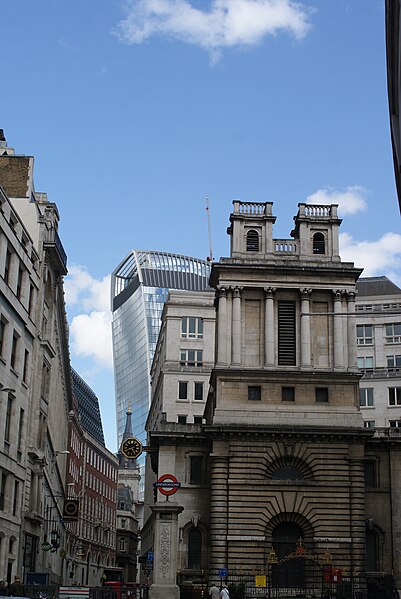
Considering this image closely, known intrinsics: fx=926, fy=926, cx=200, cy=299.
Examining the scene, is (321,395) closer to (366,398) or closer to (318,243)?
(318,243)

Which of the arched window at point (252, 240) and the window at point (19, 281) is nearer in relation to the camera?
the window at point (19, 281)

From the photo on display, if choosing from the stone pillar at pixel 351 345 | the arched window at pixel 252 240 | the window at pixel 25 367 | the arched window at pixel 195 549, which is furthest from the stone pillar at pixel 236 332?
the window at pixel 25 367

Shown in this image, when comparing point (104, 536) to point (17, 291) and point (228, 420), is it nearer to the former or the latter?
point (228, 420)

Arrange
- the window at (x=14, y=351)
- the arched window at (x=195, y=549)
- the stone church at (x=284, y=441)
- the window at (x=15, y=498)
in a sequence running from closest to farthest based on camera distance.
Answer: the window at (x=14, y=351) < the window at (x=15, y=498) < the stone church at (x=284, y=441) < the arched window at (x=195, y=549)

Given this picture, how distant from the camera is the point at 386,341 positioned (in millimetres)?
94188

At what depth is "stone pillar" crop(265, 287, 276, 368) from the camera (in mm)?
67188

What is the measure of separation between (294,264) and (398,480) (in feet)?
58.2

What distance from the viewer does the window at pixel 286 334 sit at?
223 ft

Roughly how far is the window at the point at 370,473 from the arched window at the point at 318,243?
645 inches

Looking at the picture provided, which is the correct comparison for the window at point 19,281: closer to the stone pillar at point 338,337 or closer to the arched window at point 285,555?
the stone pillar at point 338,337

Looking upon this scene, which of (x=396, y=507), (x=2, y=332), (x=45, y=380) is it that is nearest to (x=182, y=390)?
(x=396, y=507)

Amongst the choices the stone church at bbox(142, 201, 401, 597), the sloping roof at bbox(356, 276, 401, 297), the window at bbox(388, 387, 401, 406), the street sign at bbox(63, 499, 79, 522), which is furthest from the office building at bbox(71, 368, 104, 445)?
the stone church at bbox(142, 201, 401, 597)

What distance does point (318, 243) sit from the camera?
71.7 metres

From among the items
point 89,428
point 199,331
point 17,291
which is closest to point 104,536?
point 89,428
